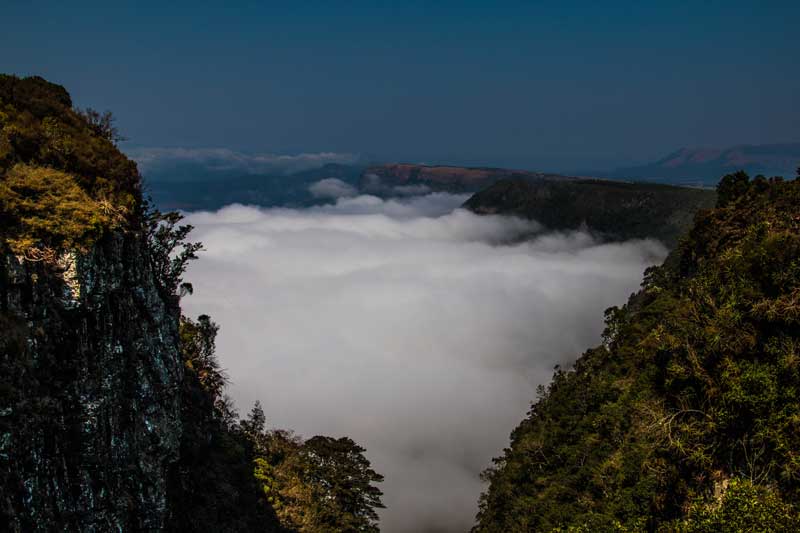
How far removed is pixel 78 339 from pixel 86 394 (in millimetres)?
1942

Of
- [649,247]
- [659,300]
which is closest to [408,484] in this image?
[659,300]

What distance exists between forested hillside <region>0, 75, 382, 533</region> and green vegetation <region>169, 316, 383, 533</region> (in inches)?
94.1

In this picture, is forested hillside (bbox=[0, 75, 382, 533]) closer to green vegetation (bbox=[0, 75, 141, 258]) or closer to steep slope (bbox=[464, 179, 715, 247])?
green vegetation (bbox=[0, 75, 141, 258])

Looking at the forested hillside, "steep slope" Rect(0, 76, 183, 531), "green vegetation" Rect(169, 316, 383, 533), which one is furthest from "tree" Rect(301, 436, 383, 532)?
"steep slope" Rect(0, 76, 183, 531)

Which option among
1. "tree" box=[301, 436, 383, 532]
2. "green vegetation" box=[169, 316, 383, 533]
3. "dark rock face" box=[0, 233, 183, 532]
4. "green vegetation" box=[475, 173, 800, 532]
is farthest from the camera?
"tree" box=[301, 436, 383, 532]

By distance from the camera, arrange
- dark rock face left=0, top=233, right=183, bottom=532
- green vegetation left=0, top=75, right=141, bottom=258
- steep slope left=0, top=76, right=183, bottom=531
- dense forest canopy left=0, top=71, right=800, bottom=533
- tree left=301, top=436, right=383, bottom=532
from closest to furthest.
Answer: dark rock face left=0, top=233, right=183, bottom=532
steep slope left=0, top=76, right=183, bottom=531
dense forest canopy left=0, top=71, right=800, bottom=533
green vegetation left=0, top=75, right=141, bottom=258
tree left=301, top=436, right=383, bottom=532

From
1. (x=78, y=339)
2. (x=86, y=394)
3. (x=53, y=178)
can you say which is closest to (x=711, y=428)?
(x=86, y=394)

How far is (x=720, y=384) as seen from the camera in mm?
18016

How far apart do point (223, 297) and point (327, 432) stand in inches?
4171

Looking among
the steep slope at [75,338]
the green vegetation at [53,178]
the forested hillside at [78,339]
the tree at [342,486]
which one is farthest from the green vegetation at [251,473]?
the green vegetation at [53,178]

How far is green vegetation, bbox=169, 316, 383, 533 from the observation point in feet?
96.5

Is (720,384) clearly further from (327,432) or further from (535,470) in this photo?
(327,432)

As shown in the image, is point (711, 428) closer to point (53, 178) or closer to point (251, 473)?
point (53, 178)

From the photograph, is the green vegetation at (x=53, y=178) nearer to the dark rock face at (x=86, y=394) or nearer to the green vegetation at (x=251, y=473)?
the dark rock face at (x=86, y=394)
